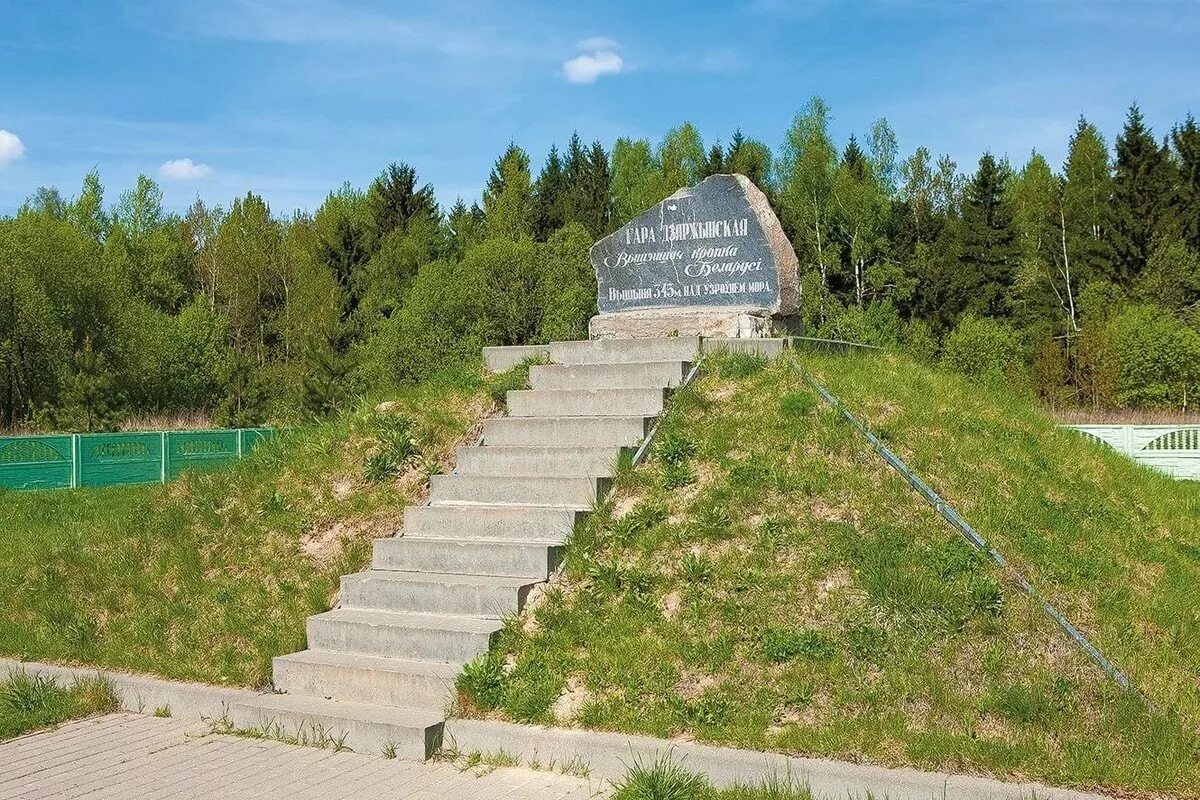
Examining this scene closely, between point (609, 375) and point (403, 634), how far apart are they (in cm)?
342

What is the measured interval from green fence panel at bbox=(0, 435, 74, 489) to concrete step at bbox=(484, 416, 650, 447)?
12.8 m

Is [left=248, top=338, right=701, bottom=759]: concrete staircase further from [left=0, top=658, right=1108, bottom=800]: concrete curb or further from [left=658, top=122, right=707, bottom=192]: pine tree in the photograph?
[left=658, top=122, right=707, bottom=192]: pine tree

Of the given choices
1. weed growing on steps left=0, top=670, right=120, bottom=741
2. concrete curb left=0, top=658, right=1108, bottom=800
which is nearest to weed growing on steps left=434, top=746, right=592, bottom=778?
concrete curb left=0, top=658, right=1108, bottom=800

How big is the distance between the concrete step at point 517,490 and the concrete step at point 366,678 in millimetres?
1652

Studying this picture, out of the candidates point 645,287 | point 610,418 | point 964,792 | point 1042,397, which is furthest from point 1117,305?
point 964,792

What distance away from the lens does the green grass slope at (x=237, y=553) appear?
7.32 metres

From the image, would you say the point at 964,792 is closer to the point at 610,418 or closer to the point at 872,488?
the point at 872,488

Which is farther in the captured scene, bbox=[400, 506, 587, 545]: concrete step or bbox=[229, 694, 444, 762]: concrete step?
bbox=[400, 506, 587, 545]: concrete step

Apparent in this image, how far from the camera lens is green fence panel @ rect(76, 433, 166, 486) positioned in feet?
64.6

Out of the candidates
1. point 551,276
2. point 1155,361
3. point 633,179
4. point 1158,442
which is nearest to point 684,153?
point 633,179

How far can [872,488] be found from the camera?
7148mm

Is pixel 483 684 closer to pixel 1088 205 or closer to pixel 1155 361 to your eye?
pixel 1155 361

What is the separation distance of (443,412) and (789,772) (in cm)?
536

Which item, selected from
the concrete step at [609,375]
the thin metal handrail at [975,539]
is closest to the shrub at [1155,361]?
the thin metal handrail at [975,539]
